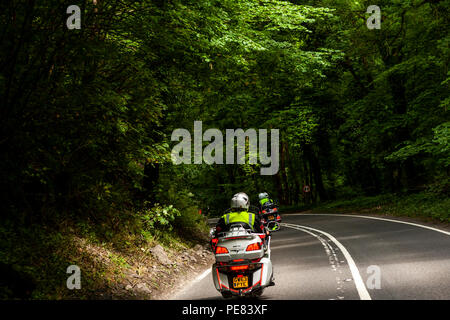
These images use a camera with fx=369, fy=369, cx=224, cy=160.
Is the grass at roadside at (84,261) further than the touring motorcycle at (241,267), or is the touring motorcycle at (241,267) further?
the touring motorcycle at (241,267)

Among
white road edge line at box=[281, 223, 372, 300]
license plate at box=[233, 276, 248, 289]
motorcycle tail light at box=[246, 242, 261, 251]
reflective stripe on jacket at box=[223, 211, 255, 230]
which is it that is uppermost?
reflective stripe on jacket at box=[223, 211, 255, 230]

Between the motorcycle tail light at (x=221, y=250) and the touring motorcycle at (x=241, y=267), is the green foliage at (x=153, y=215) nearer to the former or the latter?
the motorcycle tail light at (x=221, y=250)

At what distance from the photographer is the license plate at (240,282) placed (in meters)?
6.13

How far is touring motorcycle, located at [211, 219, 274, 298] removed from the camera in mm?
6141

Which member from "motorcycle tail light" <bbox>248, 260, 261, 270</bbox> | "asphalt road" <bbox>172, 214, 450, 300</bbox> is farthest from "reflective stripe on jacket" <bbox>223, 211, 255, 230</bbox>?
→ "asphalt road" <bbox>172, 214, 450, 300</bbox>

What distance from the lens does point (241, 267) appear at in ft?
20.3

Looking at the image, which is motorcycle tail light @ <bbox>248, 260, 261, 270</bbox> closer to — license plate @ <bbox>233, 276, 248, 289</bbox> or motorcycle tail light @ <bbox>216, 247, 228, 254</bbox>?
license plate @ <bbox>233, 276, 248, 289</bbox>

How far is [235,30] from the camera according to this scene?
1240 centimetres

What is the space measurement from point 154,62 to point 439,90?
18549 millimetres

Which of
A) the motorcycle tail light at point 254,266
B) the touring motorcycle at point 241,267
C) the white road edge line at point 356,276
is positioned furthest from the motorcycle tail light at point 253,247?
the white road edge line at point 356,276

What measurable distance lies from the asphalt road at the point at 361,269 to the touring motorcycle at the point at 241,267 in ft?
2.21

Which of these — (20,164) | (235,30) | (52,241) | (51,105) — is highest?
(235,30)
